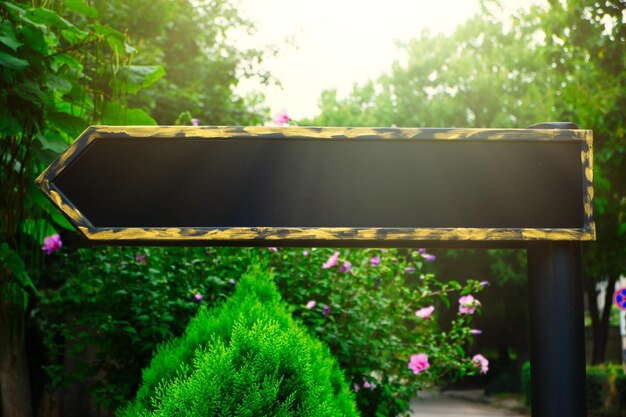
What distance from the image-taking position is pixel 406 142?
274 centimetres

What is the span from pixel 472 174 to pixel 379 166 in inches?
13.0

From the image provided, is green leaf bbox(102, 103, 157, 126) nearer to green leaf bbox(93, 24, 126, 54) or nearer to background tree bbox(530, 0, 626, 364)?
green leaf bbox(93, 24, 126, 54)

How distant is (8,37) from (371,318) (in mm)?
4741

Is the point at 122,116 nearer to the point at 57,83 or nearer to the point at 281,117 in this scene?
the point at 57,83

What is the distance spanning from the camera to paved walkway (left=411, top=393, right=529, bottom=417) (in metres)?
23.9

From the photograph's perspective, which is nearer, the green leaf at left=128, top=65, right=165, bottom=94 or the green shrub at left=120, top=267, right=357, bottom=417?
the green shrub at left=120, top=267, right=357, bottom=417

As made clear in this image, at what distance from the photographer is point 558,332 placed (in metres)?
2.81

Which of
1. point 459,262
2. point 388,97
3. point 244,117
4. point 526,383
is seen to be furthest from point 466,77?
point 244,117

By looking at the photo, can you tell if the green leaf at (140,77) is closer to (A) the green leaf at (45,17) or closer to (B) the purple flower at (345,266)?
(A) the green leaf at (45,17)

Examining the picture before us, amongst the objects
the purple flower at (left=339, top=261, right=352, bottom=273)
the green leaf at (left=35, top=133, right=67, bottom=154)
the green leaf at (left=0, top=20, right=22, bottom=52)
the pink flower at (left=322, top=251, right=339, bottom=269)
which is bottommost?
the purple flower at (left=339, top=261, right=352, bottom=273)

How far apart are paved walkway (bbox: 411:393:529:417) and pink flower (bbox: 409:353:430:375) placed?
1527 cm

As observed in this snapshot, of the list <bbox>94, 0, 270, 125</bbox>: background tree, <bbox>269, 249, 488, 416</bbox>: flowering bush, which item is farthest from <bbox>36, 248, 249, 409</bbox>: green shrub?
<bbox>94, 0, 270, 125</bbox>: background tree

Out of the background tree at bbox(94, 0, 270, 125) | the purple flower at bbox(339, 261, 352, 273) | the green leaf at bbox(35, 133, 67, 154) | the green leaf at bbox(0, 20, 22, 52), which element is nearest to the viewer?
the green leaf at bbox(0, 20, 22, 52)

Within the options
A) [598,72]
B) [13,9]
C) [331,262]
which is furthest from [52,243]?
[598,72]
